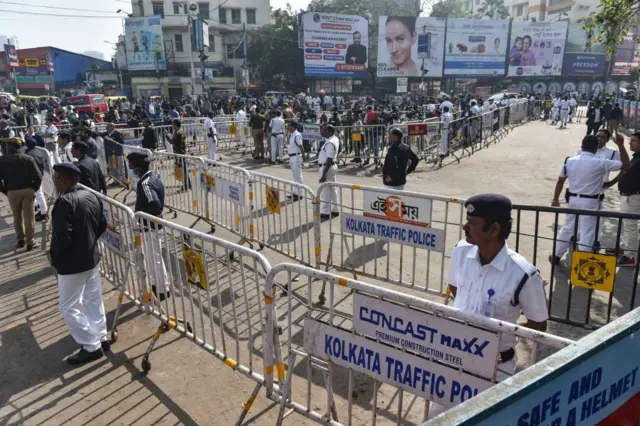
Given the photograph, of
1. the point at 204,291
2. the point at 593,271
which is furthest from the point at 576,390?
the point at 204,291

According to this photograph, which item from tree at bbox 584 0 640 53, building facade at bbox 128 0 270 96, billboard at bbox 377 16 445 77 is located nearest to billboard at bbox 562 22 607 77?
billboard at bbox 377 16 445 77

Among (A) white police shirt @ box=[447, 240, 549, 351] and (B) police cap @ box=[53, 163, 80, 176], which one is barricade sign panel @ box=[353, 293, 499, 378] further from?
(B) police cap @ box=[53, 163, 80, 176]

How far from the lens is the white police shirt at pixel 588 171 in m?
6.00

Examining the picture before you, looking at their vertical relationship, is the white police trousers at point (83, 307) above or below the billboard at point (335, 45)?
below

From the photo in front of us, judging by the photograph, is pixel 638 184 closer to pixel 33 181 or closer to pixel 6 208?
pixel 33 181

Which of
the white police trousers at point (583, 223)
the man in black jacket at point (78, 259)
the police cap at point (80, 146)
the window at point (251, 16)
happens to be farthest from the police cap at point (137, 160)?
the window at point (251, 16)

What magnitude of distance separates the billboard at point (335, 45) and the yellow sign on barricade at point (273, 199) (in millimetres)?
37351

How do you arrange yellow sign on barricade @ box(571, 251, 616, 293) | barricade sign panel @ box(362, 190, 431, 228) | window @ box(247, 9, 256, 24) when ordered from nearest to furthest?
yellow sign on barricade @ box(571, 251, 616, 293)
barricade sign panel @ box(362, 190, 431, 228)
window @ box(247, 9, 256, 24)

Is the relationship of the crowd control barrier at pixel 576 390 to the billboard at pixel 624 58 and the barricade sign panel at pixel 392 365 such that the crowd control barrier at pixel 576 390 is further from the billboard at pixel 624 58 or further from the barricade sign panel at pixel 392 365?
the billboard at pixel 624 58

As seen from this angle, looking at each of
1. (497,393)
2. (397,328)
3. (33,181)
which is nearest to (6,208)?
(33,181)

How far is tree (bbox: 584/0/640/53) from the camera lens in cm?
877

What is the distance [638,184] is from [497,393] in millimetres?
6469

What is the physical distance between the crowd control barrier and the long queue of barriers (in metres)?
0.24

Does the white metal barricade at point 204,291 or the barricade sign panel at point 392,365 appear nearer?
the barricade sign panel at point 392,365
